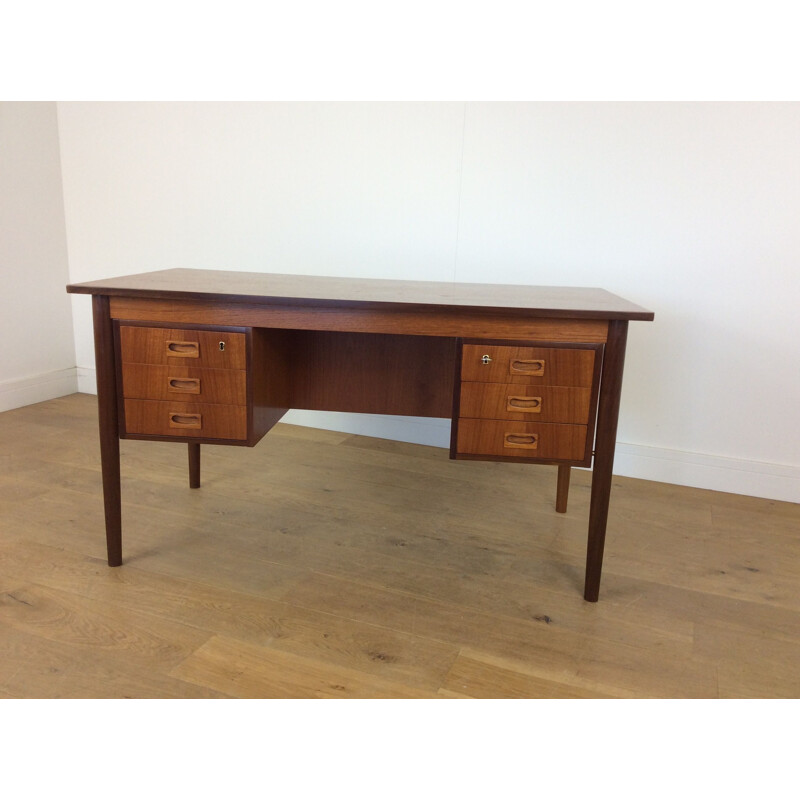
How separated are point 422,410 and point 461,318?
49 cm

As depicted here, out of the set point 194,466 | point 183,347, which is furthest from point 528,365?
point 194,466

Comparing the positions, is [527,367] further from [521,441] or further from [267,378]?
[267,378]

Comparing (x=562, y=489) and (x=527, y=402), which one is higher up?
(x=527, y=402)

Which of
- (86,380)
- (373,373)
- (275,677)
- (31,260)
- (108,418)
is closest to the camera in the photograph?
(275,677)

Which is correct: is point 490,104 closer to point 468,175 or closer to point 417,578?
point 468,175

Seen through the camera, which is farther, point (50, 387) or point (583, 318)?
point (50, 387)

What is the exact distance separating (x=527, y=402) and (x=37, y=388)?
→ 105 inches

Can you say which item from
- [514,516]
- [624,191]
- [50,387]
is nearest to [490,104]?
[624,191]

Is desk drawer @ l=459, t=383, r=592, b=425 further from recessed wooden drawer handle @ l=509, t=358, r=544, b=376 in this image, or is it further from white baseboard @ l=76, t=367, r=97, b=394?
white baseboard @ l=76, t=367, r=97, b=394

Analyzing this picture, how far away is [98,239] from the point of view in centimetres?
333

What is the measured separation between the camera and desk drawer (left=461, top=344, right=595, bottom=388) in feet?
5.18

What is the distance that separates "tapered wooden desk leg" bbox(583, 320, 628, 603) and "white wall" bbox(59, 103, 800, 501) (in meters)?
0.96

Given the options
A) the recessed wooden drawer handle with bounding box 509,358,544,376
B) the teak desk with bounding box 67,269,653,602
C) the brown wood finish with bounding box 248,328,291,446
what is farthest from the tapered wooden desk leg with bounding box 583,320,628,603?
the brown wood finish with bounding box 248,328,291,446

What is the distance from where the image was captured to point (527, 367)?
1.59m
